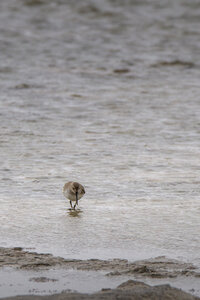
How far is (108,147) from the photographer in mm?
10805

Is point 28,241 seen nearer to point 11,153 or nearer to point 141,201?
point 141,201

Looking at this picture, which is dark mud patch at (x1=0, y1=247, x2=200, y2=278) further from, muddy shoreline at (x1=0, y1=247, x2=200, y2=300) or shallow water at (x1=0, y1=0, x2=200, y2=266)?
shallow water at (x1=0, y1=0, x2=200, y2=266)

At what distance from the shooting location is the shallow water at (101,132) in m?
6.73

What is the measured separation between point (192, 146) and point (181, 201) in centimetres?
305

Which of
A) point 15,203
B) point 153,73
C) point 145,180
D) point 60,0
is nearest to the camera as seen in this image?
point 15,203

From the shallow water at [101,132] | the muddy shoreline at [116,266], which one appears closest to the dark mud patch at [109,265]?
the muddy shoreline at [116,266]

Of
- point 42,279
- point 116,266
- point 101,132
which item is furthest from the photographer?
point 101,132

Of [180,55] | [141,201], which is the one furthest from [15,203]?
[180,55]

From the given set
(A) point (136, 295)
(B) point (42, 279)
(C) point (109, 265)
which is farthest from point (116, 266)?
(A) point (136, 295)

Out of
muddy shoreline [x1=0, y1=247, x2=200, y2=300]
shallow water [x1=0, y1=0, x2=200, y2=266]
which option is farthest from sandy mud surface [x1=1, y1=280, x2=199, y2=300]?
shallow water [x1=0, y1=0, x2=200, y2=266]

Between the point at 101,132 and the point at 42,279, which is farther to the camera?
the point at 101,132

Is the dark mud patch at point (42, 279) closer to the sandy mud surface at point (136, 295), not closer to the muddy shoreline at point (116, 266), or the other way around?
the muddy shoreline at point (116, 266)

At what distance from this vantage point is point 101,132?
39.3 ft

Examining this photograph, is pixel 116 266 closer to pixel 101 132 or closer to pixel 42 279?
pixel 42 279
